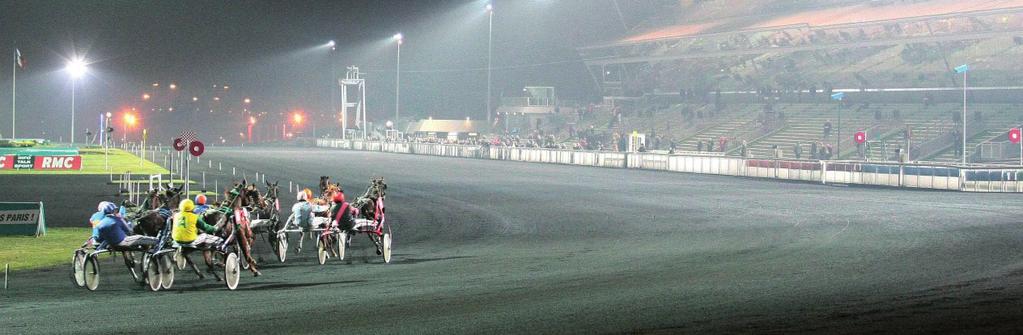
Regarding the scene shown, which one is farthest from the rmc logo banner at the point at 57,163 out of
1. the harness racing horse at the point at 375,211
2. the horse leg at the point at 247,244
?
the horse leg at the point at 247,244

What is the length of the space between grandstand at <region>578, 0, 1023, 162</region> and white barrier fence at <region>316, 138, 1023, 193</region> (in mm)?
9494

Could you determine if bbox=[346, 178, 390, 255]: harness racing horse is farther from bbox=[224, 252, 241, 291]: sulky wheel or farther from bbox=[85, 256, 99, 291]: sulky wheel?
bbox=[85, 256, 99, 291]: sulky wheel

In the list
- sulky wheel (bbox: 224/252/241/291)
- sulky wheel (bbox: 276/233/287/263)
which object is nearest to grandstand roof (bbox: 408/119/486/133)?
sulky wheel (bbox: 276/233/287/263)

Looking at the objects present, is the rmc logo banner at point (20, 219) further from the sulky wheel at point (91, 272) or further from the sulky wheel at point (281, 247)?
the sulky wheel at point (91, 272)

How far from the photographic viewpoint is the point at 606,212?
33469 millimetres

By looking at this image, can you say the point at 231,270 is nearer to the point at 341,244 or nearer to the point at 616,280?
the point at 341,244

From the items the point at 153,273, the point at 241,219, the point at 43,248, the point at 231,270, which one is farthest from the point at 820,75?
the point at 153,273

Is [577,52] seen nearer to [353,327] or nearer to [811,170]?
[811,170]

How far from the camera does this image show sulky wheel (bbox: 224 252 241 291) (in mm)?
16297

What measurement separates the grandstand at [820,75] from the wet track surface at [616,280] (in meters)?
32.6

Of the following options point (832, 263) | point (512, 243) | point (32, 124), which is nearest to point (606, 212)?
point (512, 243)

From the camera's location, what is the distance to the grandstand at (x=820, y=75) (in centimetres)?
6412

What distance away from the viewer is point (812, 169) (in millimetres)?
51500

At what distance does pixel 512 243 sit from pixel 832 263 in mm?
7452
